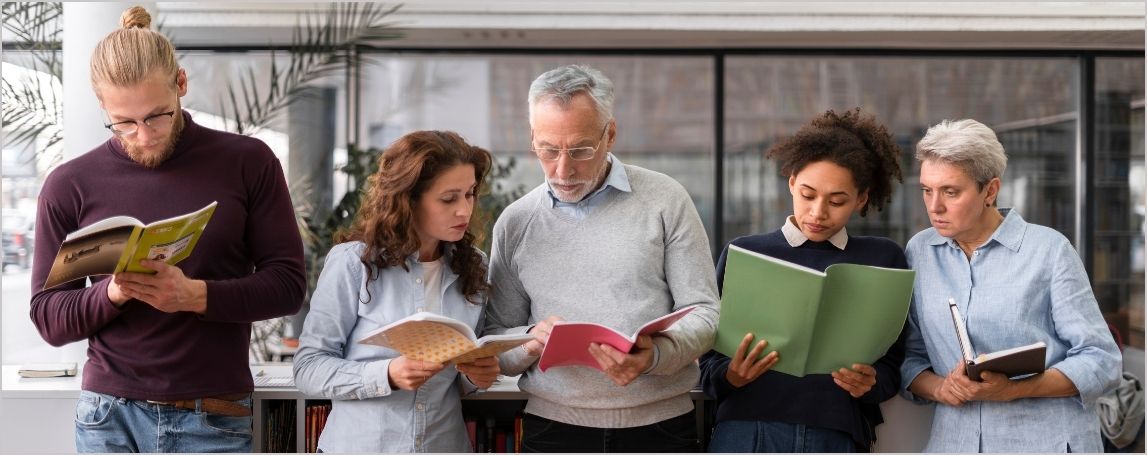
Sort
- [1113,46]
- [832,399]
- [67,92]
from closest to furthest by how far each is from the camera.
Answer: [832,399] → [67,92] → [1113,46]

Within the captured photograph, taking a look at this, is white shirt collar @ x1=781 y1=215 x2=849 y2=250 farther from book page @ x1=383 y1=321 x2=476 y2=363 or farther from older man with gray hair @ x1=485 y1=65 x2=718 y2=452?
book page @ x1=383 y1=321 x2=476 y2=363

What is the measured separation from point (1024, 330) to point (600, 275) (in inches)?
33.4

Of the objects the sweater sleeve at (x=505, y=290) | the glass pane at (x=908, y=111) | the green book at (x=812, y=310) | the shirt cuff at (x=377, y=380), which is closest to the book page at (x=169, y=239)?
the shirt cuff at (x=377, y=380)

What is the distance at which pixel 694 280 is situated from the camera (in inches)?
80.7

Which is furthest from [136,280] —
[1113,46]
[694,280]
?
[1113,46]

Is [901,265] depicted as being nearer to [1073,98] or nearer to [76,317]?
[76,317]

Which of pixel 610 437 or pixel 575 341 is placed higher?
pixel 575 341

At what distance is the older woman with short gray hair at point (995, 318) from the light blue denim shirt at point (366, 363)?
0.96 meters

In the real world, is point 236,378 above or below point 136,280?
below

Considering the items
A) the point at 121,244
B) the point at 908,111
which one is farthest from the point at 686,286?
the point at 908,111

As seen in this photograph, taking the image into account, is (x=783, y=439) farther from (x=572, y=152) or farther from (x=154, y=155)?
(x=154, y=155)

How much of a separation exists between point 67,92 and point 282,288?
149 centimetres

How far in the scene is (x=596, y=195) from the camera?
211 cm

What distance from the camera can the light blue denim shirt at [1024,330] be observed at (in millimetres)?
2008
